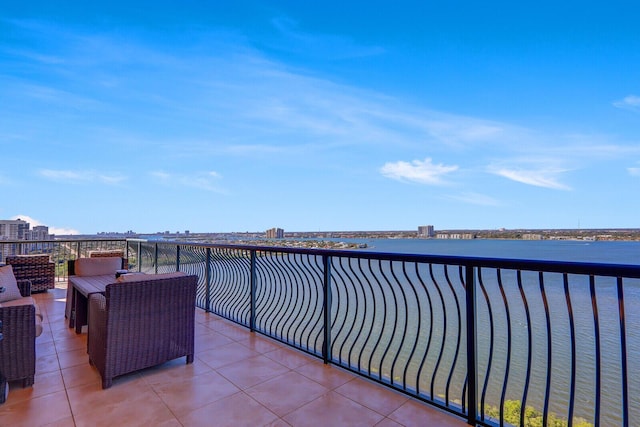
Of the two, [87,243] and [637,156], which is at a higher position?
[637,156]

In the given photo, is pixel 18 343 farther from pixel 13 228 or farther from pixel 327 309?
pixel 13 228

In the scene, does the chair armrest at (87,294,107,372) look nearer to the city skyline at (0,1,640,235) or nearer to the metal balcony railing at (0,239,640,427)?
the metal balcony railing at (0,239,640,427)

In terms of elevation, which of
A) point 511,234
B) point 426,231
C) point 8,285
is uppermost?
point 426,231

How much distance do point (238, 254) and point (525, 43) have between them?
10.1 meters

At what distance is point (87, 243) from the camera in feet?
26.1

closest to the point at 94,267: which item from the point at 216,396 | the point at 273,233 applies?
the point at 216,396

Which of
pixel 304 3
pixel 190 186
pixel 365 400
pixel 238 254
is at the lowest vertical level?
pixel 365 400

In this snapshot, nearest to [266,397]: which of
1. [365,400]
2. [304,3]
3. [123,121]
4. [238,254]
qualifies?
[365,400]

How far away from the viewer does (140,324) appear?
253 cm

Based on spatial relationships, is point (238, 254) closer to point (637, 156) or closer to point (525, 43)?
point (525, 43)

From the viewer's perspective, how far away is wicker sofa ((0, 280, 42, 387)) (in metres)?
2.28

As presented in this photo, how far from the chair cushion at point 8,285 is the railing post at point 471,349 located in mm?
4356

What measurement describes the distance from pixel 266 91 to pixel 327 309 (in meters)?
8.29

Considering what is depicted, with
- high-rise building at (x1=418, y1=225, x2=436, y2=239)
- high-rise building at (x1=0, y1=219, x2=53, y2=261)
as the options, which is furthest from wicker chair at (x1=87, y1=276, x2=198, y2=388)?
high-rise building at (x1=418, y1=225, x2=436, y2=239)
